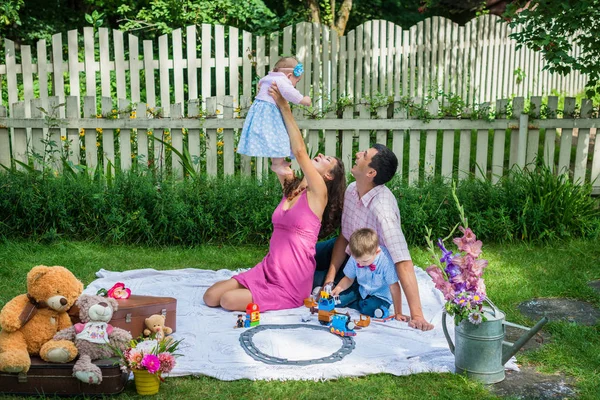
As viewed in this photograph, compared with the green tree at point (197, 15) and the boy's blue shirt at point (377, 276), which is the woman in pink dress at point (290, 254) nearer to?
the boy's blue shirt at point (377, 276)

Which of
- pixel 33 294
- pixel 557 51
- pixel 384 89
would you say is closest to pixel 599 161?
pixel 557 51

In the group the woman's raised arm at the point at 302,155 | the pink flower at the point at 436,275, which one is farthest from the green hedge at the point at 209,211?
the pink flower at the point at 436,275

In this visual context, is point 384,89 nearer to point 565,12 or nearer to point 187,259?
point 565,12

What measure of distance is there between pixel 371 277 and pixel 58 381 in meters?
2.15

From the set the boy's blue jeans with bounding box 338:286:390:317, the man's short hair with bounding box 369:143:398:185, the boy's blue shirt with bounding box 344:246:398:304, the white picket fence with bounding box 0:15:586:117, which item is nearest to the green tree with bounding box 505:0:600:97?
the white picket fence with bounding box 0:15:586:117

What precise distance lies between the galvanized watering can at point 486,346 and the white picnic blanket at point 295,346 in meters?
0.22

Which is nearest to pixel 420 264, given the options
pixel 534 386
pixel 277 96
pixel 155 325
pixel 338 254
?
pixel 338 254

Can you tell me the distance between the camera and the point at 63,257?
20.6ft

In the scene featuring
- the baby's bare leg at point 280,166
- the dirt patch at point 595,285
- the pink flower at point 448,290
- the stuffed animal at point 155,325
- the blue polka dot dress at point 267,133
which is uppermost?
the blue polka dot dress at point 267,133

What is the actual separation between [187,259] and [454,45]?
25.3 feet

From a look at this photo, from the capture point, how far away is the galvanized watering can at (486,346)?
387 centimetres

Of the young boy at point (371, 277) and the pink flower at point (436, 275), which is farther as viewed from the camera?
the young boy at point (371, 277)

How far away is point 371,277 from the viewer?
16.2ft

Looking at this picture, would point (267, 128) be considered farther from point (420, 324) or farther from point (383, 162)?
point (420, 324)
